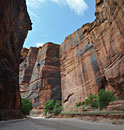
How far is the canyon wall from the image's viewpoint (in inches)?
1024

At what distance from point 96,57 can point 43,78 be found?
1007 inches

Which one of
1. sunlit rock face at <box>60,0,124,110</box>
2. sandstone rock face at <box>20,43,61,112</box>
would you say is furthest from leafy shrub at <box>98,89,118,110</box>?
sandstone rock face at <box>20,43,61,112</box>

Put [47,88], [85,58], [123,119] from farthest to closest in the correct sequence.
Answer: [47,88], [85,58], [123,119]

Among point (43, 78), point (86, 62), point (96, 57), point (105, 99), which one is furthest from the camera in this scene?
point (43, 78)

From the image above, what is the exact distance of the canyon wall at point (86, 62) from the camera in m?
26.0

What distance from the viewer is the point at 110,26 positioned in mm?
29016

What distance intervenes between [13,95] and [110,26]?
96.3ft

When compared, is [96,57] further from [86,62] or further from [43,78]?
[43,78]

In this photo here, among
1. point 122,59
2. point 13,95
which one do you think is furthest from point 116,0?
point 13,95

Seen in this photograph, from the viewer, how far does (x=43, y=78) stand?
1903 inches

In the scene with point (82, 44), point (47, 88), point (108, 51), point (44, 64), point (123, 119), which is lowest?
point (123, 119)

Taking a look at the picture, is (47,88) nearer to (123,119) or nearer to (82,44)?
(82,44)

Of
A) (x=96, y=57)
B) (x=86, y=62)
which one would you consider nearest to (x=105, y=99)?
(x=96, y=57)

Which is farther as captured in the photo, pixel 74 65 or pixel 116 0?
pixel 74 65
